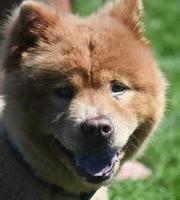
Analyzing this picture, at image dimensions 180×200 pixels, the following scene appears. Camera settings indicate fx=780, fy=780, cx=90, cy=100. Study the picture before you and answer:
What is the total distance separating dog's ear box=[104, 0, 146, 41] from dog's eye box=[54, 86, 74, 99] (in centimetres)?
64

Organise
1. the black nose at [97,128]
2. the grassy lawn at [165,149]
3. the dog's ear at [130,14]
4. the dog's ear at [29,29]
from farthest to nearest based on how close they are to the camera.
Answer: the grassy lawn at [165,149], the dog's ear at [130,14], the dog's ear at [29,29], the black nose at [97,128]

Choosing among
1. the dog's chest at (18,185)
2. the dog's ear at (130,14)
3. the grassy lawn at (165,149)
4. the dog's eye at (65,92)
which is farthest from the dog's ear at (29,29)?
the grassy lawn at (165,149)

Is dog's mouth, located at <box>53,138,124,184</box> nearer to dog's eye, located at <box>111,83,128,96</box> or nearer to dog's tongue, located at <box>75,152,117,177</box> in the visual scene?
dog's tongue, located at <box>75,152,117,177</box>

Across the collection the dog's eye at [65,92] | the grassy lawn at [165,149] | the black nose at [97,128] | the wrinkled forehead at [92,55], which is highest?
the wrinkled forehead at [92,55]

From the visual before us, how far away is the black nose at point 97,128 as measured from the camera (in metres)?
4.31

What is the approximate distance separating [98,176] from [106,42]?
79cm

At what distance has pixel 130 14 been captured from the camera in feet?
16.1

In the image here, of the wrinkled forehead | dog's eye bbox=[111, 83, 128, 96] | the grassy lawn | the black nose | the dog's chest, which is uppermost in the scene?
the wrinkled forehead

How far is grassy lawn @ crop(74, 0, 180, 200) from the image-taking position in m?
6.40

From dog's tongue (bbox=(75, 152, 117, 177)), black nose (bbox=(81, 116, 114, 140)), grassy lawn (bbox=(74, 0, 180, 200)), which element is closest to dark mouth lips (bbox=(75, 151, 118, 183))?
dog's tongue (bbox=(75, 152, 117, 177))

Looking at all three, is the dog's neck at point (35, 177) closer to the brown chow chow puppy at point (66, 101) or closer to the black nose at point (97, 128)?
the brown chow chow puppy at point (66, 101)

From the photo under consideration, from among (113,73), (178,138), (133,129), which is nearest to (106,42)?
(113,73)

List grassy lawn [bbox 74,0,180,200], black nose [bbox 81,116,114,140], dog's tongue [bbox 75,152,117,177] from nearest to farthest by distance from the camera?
black nose [bbox 81,116,114,140] < dog's tongue [bbox 75,152,117,177] < grassy lawn [bbox 74,0,180,200]

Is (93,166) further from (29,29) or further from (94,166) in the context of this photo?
(29,29)
